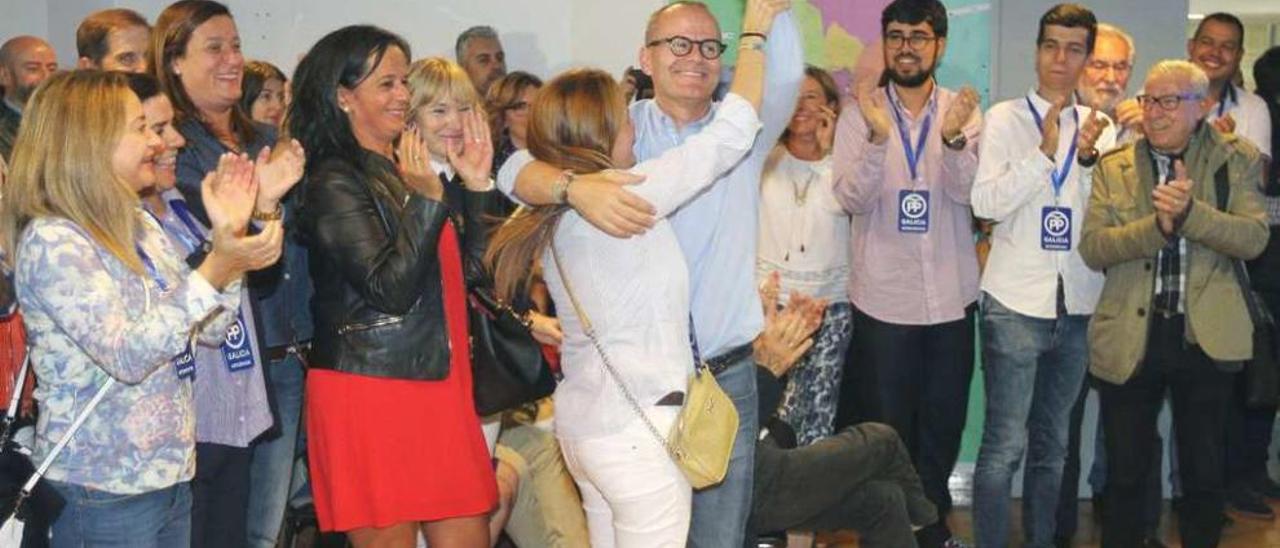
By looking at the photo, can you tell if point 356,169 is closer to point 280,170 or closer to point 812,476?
point 280,170

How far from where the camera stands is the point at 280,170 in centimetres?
336

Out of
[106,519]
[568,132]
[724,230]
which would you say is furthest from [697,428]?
[106,519]

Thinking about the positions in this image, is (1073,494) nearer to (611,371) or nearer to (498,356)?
(498,356)

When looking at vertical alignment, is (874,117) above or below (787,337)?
above

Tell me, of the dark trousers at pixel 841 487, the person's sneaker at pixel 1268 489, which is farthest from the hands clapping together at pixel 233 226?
the person's sneaker at pixel 1268 489

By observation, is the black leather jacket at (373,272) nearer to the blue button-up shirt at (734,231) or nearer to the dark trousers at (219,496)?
the dark trousers at (219,496)

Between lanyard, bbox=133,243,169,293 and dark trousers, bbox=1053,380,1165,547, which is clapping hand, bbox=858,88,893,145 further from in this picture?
lanyard, bbox=133,243,169,293

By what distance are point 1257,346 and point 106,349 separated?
3842 millimetres

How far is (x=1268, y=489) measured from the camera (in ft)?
21.8

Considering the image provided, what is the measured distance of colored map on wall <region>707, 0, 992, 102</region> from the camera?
245 inches

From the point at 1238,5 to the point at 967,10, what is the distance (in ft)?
10.1

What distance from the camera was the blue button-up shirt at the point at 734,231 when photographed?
3445mm

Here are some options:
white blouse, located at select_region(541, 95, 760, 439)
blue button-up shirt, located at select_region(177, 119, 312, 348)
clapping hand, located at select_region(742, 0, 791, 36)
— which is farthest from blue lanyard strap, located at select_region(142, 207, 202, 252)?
clapping hand, located at select_region(742, 0, 791, 36)

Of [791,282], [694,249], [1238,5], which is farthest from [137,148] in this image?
[1238,5]
